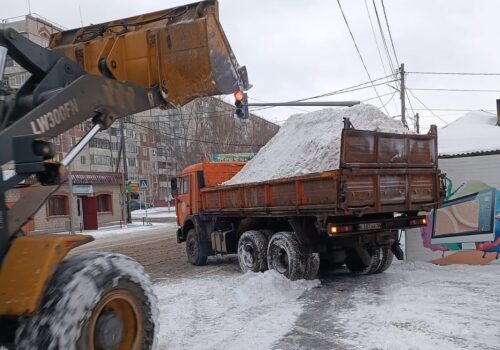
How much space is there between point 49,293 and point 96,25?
3.07 m

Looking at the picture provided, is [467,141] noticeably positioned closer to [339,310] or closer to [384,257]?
[384,257]

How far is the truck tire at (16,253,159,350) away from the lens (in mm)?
3465

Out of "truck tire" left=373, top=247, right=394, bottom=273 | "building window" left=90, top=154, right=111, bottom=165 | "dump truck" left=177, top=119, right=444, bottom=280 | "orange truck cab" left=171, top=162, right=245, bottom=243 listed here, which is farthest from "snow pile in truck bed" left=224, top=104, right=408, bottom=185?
"building window" left=90, top=154, right=111, bottom=165

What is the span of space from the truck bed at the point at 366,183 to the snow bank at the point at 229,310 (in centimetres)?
139

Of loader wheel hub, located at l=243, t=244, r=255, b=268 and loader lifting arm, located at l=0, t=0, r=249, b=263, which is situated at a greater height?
loader lifting arm, located at l=0, t=0, r=249, b=263

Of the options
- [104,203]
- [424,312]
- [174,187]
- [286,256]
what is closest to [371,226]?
[286,256]

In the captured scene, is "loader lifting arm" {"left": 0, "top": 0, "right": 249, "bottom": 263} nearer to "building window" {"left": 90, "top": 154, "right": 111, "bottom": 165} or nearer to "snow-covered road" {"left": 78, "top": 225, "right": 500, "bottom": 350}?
"snow-covered road" {"left": 78, "top": 225, "right": 500, "bottom": 350}

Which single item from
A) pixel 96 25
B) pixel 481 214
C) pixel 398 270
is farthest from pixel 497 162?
pixel 96 25

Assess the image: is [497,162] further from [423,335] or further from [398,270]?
[423,335]

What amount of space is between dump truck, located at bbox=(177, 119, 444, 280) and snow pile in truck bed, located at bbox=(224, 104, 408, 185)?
83cm

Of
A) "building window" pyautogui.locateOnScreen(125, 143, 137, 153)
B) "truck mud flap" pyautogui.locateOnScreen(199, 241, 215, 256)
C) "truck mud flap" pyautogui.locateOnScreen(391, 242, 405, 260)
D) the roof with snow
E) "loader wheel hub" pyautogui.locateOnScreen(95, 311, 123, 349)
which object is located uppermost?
"building window" pyautogui.locateOnScreen(125, 143, 137, 153)

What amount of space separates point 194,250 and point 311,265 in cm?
486

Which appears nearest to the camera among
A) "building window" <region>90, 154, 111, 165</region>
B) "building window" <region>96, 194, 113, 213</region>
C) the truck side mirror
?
the truck side mirror

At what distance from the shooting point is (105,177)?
1660 inches
